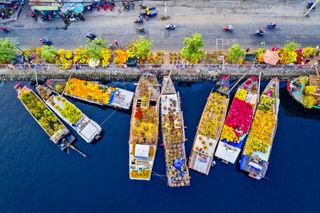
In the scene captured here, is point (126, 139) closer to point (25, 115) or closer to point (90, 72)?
point (90, 72)

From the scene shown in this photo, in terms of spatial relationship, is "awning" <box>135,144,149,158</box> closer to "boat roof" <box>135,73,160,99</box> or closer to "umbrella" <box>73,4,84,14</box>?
"boat roof" <box>135,73,160,99</box>

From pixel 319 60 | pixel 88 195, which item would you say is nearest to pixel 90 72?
pixel 88 195

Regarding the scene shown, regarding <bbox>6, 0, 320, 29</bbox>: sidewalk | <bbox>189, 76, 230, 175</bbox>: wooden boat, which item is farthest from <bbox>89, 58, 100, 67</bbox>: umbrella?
<bbox>189, 76, 230, 175</bbox>: wooden boat

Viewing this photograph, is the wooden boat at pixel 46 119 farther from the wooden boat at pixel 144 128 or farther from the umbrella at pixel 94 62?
the umbrella at pixel 94 62

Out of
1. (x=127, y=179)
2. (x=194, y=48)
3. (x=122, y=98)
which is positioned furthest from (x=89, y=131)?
(x=194, y=48)

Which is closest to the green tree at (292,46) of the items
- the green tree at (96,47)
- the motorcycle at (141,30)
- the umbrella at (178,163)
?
the motorcycle at (141,30)
